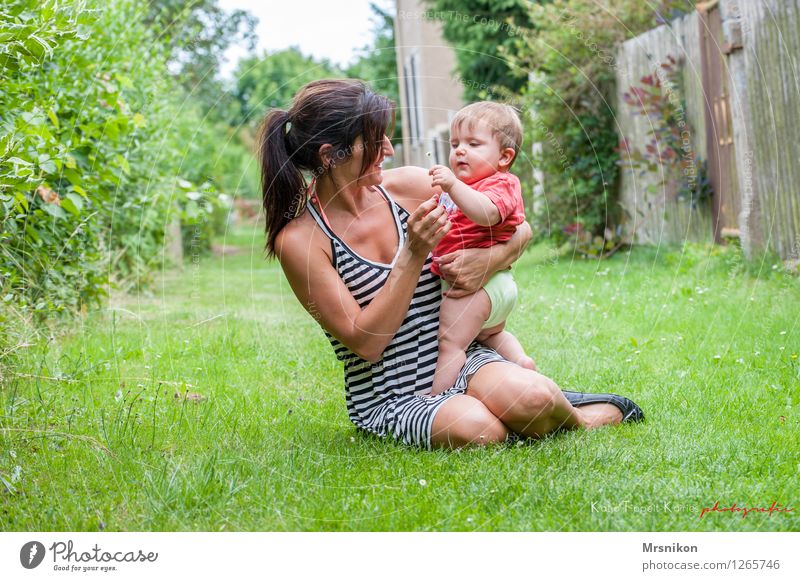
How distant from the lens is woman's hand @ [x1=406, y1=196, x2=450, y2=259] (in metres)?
2.61

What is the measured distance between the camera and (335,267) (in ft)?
9.54

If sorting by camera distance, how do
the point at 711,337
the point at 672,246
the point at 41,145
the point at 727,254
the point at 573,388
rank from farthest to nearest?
the point at 672,246, the point at 727,254, the point at 711,337, the point at 573,388, the point at 41,145

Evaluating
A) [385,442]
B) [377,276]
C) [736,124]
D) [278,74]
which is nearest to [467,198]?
[377,276]

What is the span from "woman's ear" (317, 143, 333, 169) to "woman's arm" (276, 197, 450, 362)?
0.74 ft

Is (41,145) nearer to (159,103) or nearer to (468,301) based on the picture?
(468,301)

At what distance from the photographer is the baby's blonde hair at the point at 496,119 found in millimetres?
2807

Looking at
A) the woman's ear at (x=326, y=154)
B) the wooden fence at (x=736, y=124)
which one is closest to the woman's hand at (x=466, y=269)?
the woman's ear at (x=326, y=154)

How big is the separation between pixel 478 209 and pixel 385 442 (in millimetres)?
813

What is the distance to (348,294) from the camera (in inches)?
112

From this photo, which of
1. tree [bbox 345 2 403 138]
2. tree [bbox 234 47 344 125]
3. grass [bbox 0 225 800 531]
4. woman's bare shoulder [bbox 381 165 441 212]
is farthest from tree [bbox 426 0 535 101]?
woman's bare shoulder [bbox 381 165 441 212]

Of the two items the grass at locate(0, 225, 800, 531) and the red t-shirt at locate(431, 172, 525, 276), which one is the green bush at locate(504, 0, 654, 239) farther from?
the red t-shirt at locate(431, 172, 525, 276)
